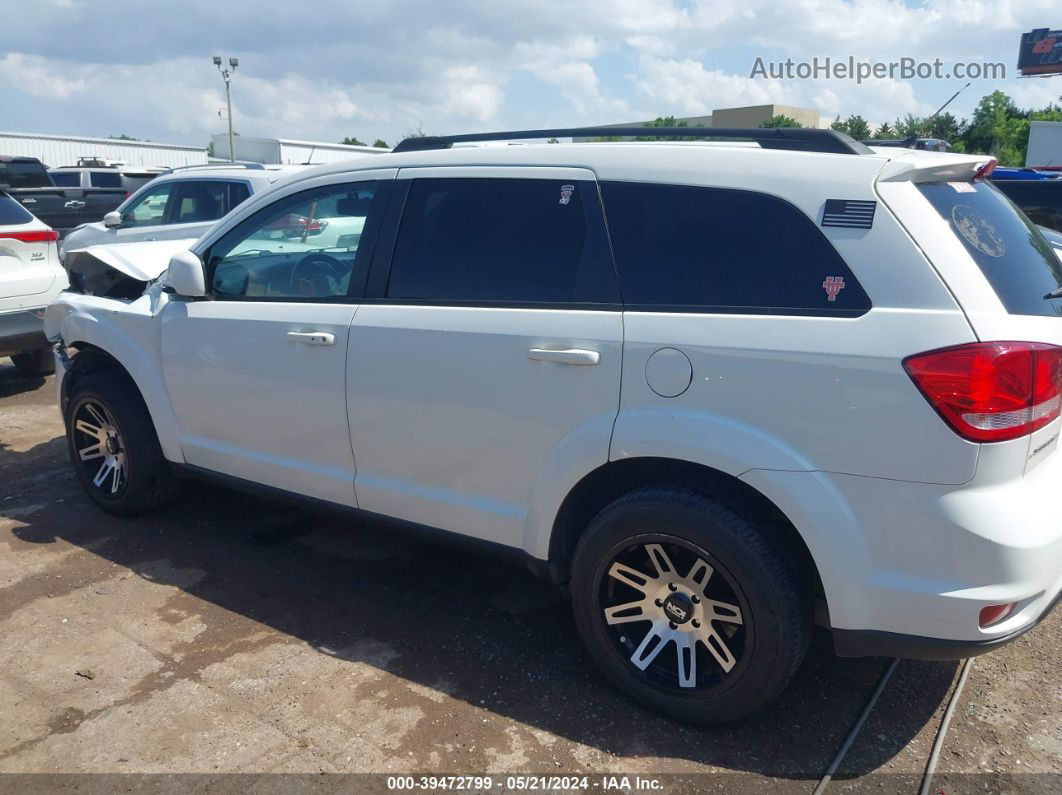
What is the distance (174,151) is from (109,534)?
46212 mm

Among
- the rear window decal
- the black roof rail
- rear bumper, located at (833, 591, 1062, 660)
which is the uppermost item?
the black roof rail

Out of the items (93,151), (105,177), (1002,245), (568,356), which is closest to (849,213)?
(1002,245)

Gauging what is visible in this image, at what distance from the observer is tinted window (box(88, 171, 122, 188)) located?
19.0 m

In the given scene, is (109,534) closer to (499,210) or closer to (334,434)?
(334,434)

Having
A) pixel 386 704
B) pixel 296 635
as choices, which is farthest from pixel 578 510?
pixel 296 635

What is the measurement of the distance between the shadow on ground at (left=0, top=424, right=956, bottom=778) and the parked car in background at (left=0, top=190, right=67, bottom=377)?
1841mm

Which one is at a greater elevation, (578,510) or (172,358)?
(172,358)

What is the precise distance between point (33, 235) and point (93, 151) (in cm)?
4115

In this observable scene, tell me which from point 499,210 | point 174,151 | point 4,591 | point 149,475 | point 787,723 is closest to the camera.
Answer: point 787,723

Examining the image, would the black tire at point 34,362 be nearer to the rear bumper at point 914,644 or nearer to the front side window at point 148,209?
the front side window at point 148,209

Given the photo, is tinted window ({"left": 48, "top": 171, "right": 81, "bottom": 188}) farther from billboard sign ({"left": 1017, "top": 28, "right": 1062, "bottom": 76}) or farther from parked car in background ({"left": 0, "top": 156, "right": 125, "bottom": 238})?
billboard sign ({"left": 1017, "top": 28, "right": 1062, "bottom": 76})

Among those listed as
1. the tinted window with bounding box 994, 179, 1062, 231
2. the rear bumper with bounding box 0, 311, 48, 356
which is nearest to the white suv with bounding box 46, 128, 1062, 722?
the rear bumper with bounding box 0, 311, 48, 356

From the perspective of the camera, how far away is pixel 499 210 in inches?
135

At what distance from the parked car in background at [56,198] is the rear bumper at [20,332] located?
6.26 metres
